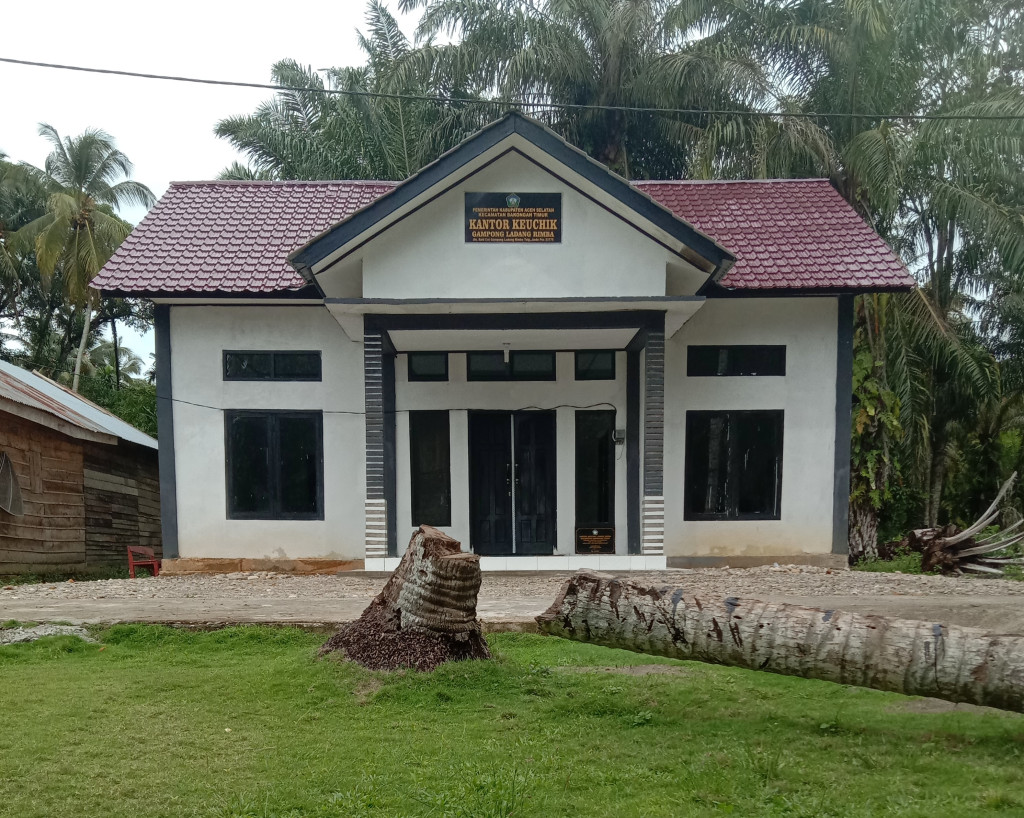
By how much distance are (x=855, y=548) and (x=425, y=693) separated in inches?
458

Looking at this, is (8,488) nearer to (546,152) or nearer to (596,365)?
(596,365)

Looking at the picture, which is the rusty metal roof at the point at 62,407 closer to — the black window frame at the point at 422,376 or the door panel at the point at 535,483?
the black window frame at the point at 422,376

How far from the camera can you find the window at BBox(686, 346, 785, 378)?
40.1 ft

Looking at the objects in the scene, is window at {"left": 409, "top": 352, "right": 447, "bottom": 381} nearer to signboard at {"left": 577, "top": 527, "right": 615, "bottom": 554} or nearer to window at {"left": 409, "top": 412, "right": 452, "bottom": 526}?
window at {"left": 409, "top": 412, "right": 452, "bottom": 526}

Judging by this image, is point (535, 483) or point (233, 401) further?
point (535, 483)

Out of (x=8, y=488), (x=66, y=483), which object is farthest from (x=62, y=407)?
(x=8, y=488)

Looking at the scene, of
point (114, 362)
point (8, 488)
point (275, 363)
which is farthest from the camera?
point (114, 362)

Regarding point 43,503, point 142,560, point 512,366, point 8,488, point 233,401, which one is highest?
point 512,366

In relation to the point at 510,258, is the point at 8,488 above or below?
below

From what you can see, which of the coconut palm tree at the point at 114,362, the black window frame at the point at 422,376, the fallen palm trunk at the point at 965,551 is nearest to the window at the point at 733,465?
the fallen palm trunk at the point at 965,551

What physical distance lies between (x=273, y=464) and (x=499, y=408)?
3.68m

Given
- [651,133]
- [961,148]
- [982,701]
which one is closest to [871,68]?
[961,148]

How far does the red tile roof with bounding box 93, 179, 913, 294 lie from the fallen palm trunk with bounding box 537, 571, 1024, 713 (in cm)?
790

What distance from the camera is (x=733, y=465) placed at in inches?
483
